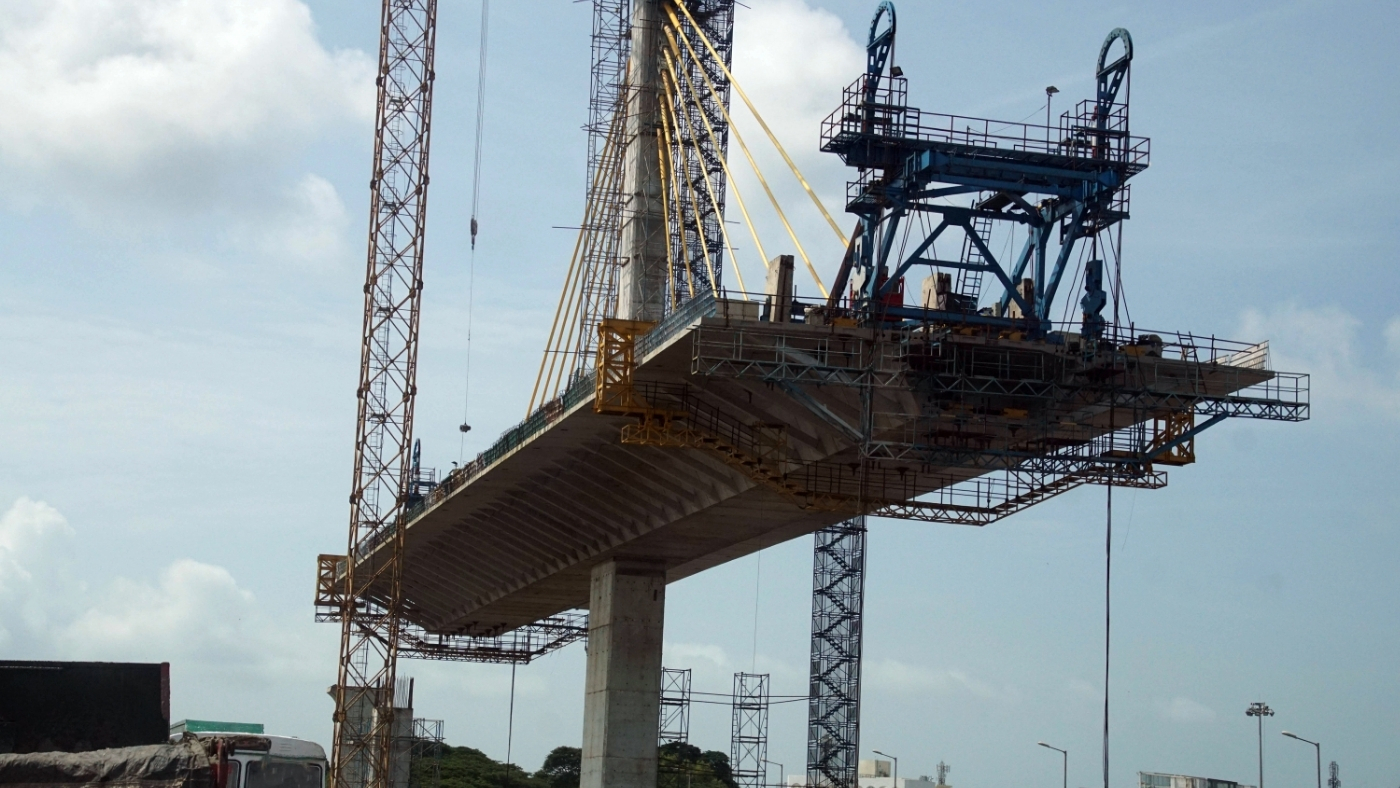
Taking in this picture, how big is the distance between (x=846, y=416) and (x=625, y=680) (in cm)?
2747

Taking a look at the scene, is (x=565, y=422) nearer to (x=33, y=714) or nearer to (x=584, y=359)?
(x=584, y=359)

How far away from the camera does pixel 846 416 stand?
203 feet

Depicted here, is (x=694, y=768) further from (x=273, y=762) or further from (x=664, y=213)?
(x=273, y=762)

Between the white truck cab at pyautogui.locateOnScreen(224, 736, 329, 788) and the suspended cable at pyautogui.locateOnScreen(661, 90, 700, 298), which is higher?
the suspended cable at pyautogui.locateOnScreen(661, 90, 700, 298)

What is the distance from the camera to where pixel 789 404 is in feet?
207

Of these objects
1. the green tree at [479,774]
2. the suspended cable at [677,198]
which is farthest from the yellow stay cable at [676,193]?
the green tree at [479,774]

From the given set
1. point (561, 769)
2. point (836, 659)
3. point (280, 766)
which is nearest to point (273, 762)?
point (280, 766)

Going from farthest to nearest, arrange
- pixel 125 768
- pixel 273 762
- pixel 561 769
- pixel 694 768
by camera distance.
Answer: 1. pixel 561 769
2. pixel 694 768
3. pixel 273 762
4. pixel 125 768

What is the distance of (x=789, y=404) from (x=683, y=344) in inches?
217

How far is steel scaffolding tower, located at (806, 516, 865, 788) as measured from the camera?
134750 millimetres

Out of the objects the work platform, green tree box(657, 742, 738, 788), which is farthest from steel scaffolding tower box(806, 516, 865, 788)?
the work platform

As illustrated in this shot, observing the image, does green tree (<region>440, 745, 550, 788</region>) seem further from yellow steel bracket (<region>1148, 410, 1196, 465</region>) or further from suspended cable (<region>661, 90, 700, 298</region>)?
yellow steel bracket (<region>1148, 410, 1196, 465</region>)

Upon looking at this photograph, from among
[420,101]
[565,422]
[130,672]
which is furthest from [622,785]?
[130,672]

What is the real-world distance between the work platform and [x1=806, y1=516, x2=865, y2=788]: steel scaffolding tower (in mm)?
57340
